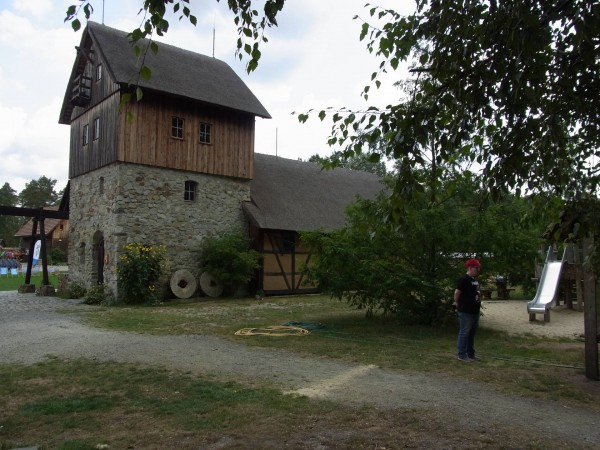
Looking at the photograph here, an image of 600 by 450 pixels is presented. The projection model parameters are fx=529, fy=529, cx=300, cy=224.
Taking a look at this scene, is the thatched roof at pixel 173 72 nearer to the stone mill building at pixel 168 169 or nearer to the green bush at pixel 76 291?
the stone mill building at pixel 168 169

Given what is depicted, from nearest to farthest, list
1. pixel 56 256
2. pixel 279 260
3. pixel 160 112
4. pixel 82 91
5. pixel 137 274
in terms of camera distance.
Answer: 1. pixel 137 274
2. pixel 160 112
3. pixel 82 91
4. pixel 279 260
5. pixel 56 256

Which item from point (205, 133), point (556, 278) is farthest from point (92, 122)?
point (556, 278)

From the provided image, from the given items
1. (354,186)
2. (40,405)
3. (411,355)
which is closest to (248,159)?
(354,186)

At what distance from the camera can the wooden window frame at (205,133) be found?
2045cm

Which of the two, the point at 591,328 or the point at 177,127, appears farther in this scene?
the point at 177,127

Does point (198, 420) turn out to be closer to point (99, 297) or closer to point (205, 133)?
point (99, 297)

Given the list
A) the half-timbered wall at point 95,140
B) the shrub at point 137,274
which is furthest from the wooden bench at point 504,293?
the half-timbered wall at point 95,140

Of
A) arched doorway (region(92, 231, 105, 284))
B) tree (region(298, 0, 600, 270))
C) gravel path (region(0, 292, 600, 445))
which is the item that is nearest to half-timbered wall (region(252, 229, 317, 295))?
arched doorway (region(92, 231, 105, 284))

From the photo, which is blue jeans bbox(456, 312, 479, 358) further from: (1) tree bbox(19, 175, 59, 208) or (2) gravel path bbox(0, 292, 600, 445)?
(1) tree bbox(19, 175, 59, 208)

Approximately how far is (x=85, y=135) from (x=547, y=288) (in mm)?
17603

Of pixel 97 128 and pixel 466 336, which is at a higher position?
pixel 97 128

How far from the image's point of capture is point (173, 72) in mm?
20406

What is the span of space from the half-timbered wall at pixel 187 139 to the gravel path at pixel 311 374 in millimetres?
8432

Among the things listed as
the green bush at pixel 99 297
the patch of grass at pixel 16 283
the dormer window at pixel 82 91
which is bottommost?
the patch of grass at pixel 16 283
